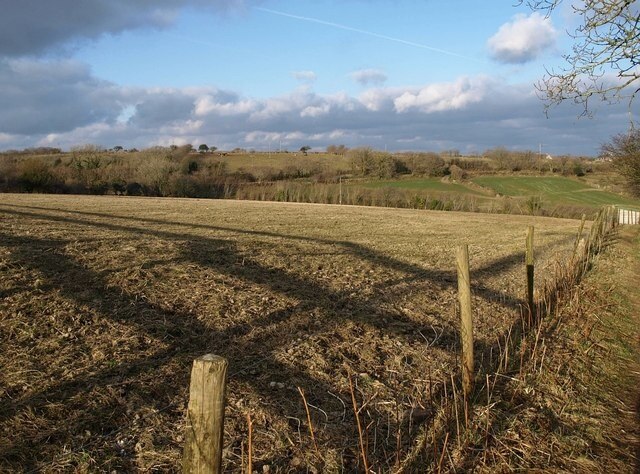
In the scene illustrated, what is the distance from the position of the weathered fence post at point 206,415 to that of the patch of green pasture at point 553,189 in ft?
211

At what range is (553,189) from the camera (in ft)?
233

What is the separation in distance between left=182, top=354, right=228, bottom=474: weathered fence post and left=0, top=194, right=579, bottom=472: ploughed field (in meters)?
1.44

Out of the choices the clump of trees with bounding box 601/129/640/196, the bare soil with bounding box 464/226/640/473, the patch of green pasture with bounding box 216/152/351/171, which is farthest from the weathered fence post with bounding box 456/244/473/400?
the patch of green pasture with bounding box 216/152/351/171

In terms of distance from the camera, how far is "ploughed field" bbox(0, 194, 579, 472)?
4.27 m

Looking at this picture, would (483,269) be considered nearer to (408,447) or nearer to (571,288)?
(571,288)

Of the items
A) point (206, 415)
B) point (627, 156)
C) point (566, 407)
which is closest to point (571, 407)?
point (566, 407)

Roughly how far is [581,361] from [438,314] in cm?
245

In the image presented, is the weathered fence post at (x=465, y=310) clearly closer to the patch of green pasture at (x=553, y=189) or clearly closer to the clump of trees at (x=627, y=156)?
the clump of trees at (x=627, y=156)

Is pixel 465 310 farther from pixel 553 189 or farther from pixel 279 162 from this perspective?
pixel 279 162

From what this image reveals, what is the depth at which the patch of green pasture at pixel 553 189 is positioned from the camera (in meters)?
63.3

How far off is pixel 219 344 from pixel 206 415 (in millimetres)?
4197

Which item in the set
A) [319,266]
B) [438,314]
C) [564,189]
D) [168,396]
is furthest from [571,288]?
[564,189]

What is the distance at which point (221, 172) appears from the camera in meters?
67.1

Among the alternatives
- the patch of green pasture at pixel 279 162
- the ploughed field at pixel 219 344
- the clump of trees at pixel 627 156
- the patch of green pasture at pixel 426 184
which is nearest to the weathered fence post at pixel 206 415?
the ploughed field at pixel 219 344
